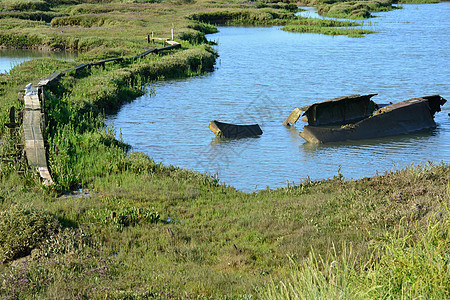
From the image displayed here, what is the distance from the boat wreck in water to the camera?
19.2 m

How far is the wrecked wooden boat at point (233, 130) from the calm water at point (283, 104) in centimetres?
41

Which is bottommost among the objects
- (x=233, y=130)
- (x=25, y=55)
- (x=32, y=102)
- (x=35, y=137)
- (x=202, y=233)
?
(x=233, y=130)

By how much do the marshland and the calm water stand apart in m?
0.15

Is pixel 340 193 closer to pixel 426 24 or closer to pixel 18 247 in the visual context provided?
pixel 18 247

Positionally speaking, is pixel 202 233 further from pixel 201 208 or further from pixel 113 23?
pixel 113 23

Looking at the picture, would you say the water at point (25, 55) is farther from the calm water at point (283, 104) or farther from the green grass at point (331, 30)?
the green grass at point (331, 30)

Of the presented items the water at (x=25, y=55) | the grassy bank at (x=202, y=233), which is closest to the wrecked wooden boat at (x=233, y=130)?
the grassy bank at (x=202, y=233)

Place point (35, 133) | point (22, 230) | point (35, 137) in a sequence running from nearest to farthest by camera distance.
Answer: point (22, 230) < point (35, 137) < point (35, 133)

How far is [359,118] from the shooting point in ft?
69.8

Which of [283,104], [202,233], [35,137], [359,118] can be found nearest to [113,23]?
[283,104]

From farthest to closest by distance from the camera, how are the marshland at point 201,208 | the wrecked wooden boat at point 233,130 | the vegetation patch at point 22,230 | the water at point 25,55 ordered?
the water at point 25,55, the wrecked wooden boat at point 233,130, the vegetation patch at point 22,230, the marshland at point 201,208

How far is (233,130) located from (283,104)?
241 inches

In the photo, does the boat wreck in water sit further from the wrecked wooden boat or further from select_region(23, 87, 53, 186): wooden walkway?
select_region(23, 87, 53, 186): wooden walkway

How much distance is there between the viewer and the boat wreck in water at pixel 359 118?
63.1 feet
